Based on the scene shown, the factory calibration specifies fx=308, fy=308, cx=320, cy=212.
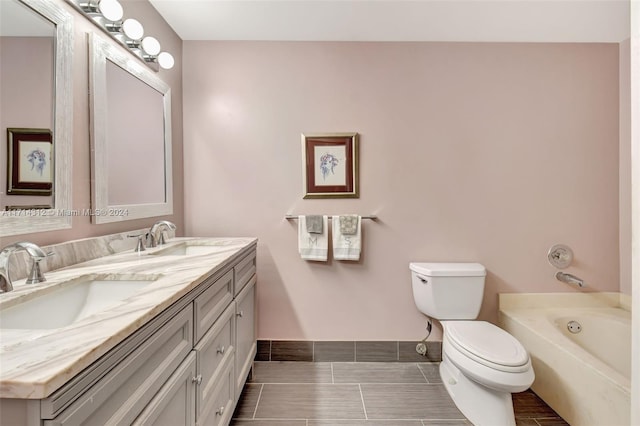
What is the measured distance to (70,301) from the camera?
3.21 feet

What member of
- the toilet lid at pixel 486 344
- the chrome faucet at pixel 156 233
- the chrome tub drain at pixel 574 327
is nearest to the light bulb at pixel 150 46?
the chrome faucet at pixel 156 233

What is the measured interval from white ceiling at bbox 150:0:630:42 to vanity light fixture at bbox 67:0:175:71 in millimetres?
340

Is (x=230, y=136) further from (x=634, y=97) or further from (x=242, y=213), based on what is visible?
(x=634, y=97)

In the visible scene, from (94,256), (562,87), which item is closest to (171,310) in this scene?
(94,256)

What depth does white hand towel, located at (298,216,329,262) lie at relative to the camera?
2111mm

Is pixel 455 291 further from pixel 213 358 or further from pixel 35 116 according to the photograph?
pixel 35 116

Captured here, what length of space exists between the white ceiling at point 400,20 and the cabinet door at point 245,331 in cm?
163

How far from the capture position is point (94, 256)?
131 cm

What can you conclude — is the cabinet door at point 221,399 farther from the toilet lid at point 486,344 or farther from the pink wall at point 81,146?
the toilet lid at point 486,344

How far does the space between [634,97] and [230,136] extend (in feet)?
6.61

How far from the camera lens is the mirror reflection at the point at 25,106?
957 mm

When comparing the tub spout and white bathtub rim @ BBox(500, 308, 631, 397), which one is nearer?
white bathtub rim @ BBox(500, 308, 631, 397)

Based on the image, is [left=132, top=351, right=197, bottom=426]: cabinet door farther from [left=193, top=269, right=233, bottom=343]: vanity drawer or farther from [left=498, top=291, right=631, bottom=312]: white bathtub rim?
[left=498, top=291, right=631, bottom=312]: white bathtub rim

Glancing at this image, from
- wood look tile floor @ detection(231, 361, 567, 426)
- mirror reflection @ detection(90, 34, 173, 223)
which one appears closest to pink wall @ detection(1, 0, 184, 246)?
mirror reflection @ detection(90, 34, 173, 223)
